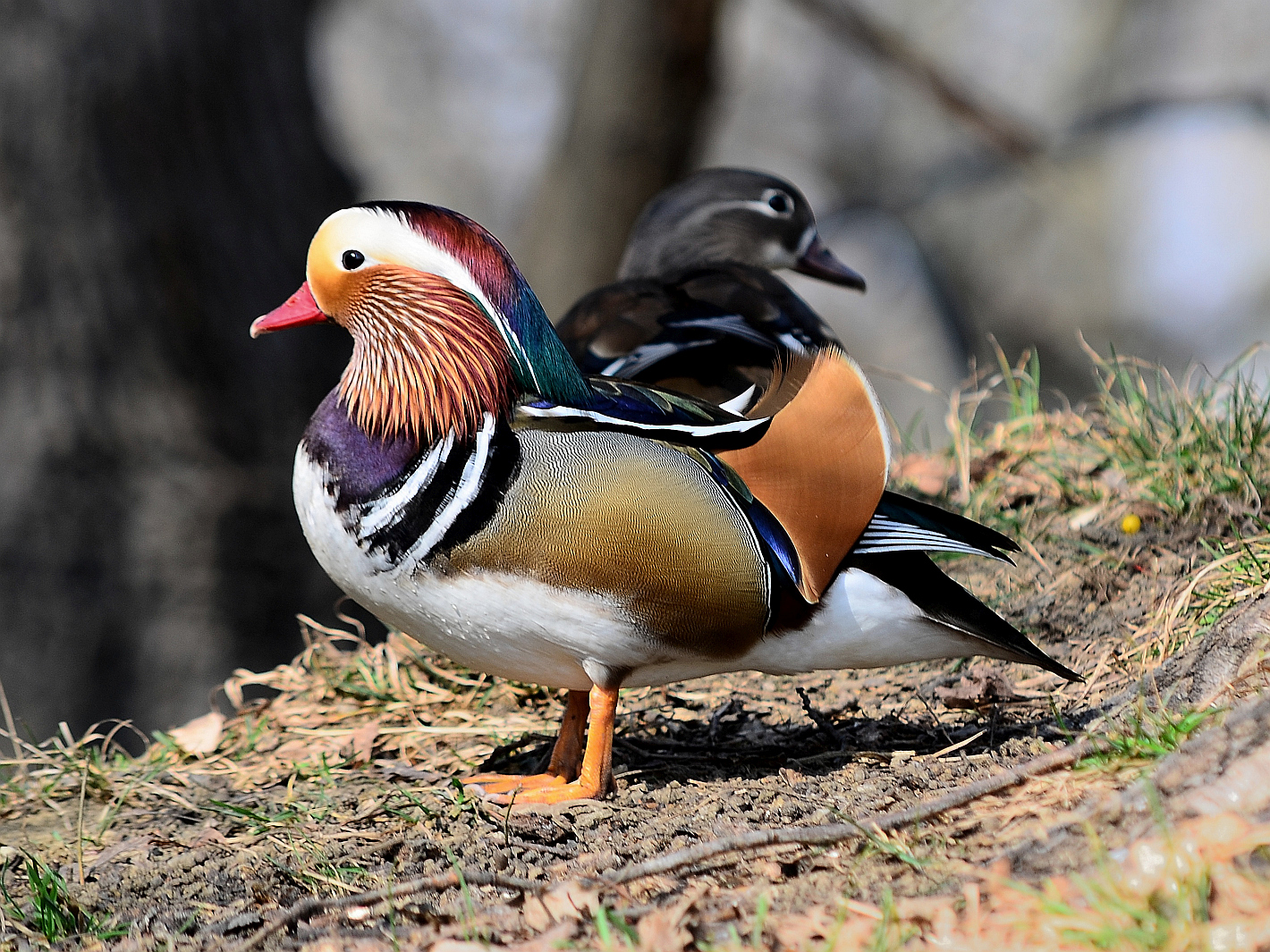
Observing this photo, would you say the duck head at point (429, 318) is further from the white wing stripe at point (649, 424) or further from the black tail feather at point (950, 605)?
the black tail feather at point (950, 605)

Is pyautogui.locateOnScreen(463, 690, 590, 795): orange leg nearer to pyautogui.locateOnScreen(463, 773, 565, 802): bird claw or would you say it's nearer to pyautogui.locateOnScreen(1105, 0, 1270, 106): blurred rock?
pyautogui.locateOnScreen(463, 773, 565, 802): bird claw

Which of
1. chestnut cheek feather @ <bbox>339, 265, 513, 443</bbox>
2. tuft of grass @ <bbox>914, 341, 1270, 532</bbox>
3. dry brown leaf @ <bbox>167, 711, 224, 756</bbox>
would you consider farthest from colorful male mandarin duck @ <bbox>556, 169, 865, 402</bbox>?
dry brown leaf @ <bbox>167, 711, 224, 756</bbox>

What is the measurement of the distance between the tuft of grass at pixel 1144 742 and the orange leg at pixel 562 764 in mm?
956

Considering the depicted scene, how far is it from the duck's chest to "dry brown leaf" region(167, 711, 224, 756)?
101 centimetres

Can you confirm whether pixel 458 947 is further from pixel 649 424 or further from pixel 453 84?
pixel 453 84

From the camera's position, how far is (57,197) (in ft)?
14.1

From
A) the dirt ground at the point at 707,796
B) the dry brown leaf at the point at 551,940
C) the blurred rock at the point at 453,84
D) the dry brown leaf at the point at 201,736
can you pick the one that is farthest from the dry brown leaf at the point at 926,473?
the blurred rock at the point at 453,84

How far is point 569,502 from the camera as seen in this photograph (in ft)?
6.81

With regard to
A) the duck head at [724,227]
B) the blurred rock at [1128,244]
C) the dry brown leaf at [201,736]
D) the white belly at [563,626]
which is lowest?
the dry brown leaf at [201,736]

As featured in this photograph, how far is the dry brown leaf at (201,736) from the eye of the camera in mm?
2945

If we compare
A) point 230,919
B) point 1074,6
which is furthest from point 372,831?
point 1074,6

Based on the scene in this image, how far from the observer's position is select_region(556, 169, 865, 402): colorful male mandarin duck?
3.19 metres

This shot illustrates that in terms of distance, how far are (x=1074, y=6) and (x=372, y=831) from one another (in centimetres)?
1030

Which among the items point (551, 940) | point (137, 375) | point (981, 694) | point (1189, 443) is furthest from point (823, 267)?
point (551, 940)
